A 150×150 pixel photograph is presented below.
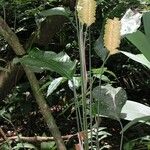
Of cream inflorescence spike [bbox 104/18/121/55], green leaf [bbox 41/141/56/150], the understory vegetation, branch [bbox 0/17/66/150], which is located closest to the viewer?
cream inflorescence spike [bbox 104/18/121/55]

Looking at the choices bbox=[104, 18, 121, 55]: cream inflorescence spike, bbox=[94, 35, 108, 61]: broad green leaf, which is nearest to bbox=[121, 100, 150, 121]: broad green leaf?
bbox=[94, 35, 108, 61]: broad green leaf

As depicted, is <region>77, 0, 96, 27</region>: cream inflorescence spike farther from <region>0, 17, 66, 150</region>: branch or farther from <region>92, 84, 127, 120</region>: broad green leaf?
<region>0, 17, 66, 150</region>: branch

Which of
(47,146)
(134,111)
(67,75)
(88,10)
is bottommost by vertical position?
(47,146)

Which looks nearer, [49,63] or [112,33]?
[112,33]

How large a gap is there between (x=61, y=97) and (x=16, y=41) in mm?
784

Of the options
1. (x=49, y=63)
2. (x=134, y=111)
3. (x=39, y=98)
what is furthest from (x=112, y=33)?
(x=39, y=98)

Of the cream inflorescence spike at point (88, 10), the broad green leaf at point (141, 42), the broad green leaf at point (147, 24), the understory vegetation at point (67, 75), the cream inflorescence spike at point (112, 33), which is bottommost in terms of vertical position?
the understory vegetation at point (67, 75)

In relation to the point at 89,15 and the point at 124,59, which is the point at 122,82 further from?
the point at 89,15

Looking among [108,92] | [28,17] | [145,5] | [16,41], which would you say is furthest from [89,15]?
[28,17]

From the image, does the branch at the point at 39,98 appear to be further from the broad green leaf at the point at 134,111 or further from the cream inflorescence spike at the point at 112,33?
the cream inflorescence spike at the point at 112,33

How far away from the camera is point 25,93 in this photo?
195 cm

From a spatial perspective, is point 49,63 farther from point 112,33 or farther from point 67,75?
point 112,33

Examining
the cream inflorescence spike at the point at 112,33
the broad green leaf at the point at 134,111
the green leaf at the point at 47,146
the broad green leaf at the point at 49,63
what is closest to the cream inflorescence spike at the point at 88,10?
the cream inflorescence spike at the point at 112,33

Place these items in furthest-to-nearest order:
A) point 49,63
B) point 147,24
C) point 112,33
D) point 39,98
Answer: point 39,98
point 147,24
point 49,63
point 112,33
